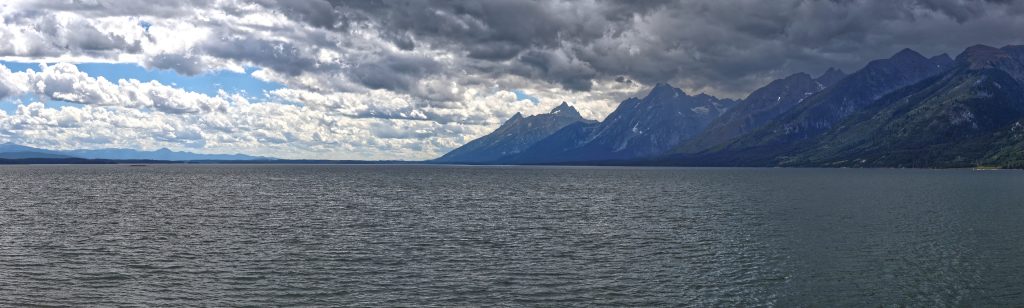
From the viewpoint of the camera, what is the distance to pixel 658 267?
6931 cm

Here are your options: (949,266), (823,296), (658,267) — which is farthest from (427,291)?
(949,266)

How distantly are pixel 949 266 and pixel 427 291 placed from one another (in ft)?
169

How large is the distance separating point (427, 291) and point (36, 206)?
120 metres

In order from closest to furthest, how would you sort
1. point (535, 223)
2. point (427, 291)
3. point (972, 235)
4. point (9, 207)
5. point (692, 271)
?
point (427, 291)
point (692, 271)
point (972, 235)
point (535, 223)
point (9, 207)

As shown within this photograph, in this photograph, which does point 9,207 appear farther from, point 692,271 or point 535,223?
point 692,271

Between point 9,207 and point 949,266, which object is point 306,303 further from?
point 9,207

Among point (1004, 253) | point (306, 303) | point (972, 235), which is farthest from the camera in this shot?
point (972, 235)

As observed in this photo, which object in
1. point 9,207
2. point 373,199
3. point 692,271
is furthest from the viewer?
point 373,199

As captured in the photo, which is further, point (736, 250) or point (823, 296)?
point (736, 250)

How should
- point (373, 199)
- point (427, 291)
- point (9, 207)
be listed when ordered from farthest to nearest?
point (373, 199) < point (9, 207) < point (427, 291)

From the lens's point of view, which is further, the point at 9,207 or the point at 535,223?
the point at 9,207

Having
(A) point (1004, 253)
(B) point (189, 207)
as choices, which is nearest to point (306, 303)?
(A) point (1004, 253)

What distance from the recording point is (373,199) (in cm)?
17062

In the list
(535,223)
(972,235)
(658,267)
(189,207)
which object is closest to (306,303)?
(658,267)
